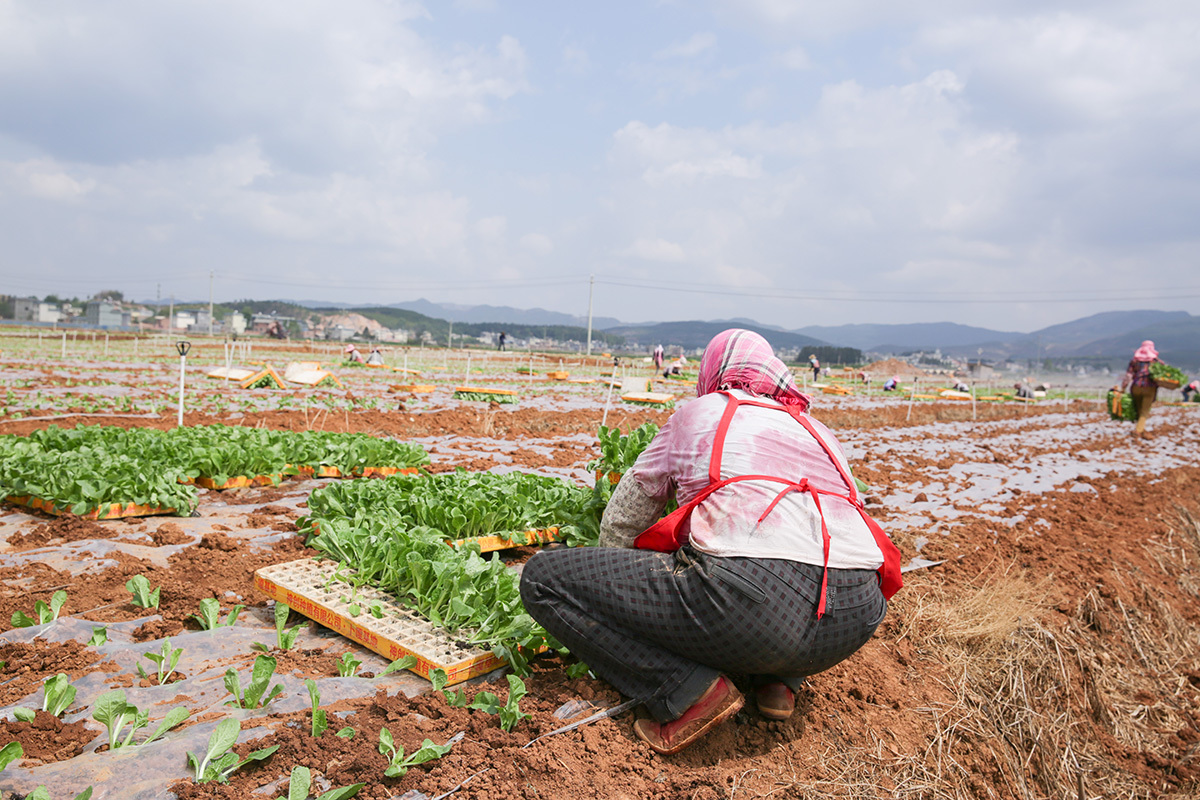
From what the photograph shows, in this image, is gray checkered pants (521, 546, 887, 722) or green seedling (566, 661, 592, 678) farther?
green seedling (566, 661, 592, 678)

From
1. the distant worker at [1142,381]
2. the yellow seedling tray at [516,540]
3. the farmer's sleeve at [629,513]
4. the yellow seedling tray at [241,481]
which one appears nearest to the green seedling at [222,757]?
the farmer's sleeve at [629,513]

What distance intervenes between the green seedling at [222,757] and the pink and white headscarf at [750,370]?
6.52 ft

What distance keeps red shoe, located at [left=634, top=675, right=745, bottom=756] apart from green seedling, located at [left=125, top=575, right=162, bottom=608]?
2570 mm

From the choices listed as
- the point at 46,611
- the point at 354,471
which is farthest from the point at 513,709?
the point at 354,471

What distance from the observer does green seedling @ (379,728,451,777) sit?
2105 mm

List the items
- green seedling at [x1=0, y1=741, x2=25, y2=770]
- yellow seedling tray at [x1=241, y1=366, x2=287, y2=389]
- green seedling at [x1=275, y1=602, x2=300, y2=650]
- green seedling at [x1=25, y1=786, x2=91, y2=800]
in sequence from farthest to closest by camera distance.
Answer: yellow seedling tray at [x1=241, y1=366, x2=287, y2=389], green seedling at [x1=275, y1=602, x2=300, y2=650], green seedling at [x1=0, y1=741, x2=25, y2=770], green seedling at [x1=25, y1=786, x2=91, y2=800]

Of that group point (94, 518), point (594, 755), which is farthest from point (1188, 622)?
point (94, 518)

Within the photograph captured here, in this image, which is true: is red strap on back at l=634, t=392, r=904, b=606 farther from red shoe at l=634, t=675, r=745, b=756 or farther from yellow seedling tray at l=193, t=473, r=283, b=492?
yellow seedling tray at l=193, t=473, r=283, b=492

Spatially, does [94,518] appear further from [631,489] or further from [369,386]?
[369,386]

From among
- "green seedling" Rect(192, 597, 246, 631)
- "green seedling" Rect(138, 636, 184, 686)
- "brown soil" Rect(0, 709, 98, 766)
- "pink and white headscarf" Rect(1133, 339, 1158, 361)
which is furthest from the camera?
"pink and white headscarf" Rect(1133, 339, 1158, 361)

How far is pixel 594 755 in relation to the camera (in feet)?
7.60

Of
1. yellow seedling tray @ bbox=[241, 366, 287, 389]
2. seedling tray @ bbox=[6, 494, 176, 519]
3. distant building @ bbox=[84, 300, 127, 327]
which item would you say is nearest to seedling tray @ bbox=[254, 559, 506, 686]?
seedling tray @ bbox=[6, 494, 176, 519]

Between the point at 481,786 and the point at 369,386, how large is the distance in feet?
60.6

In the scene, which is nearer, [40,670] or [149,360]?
[40,670]
